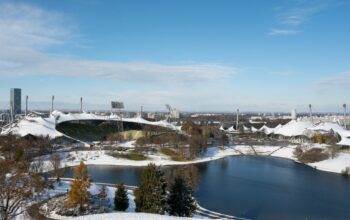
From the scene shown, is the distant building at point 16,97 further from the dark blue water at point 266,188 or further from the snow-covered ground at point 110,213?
the snow-covered ground at point 110,213

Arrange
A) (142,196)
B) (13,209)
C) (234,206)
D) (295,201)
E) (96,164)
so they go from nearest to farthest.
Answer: (13,209) < (142,196) < (234,206) < (295,201) < (96,164)

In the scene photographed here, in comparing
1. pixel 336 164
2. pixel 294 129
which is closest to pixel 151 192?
pixel 336 164

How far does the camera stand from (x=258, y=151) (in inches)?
1876

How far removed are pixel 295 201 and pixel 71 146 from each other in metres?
28.2

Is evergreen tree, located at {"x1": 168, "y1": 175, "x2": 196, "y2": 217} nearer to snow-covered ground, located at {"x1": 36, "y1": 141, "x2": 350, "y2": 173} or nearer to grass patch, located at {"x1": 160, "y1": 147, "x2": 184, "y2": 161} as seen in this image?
snow-covered ground, located at {"x1": 36, "y1": 141, "x2": 350, "y2": 173}

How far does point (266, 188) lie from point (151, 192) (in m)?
12.3

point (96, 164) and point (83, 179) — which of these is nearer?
point (83, 179)

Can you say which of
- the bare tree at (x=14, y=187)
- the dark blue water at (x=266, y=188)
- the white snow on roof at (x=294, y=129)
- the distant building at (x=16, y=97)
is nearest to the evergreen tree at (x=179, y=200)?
the dark blue water at (x=266, y=188)

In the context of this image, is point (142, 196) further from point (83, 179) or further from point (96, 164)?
point (96, 164)

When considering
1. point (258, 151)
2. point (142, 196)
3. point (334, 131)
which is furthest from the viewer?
point (334, 131)

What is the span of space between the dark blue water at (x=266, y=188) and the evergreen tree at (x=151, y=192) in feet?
16.5

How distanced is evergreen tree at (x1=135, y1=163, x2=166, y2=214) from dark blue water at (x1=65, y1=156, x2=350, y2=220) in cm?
502

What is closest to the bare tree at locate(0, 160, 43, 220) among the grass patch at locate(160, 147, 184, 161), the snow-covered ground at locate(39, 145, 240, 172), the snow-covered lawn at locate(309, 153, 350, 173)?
the snow-covered ground at locate(39, 145, 240, 172)

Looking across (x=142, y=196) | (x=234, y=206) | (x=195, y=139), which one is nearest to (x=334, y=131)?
(x=195, y=139)
